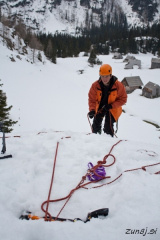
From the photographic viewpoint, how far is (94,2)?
600ft

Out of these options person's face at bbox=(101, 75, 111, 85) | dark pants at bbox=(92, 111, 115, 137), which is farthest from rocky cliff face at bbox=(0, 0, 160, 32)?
person's face at bbox=(101, 75, 111, 85)

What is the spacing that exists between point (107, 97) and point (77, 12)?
656 feet

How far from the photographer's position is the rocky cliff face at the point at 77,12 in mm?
151500

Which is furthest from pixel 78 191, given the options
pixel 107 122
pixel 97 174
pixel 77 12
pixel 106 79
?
pixel 77 12

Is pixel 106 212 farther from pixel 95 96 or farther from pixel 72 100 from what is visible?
pixel 72 100

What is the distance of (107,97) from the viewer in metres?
4.89

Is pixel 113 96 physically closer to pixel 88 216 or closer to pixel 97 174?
pixel 97 174

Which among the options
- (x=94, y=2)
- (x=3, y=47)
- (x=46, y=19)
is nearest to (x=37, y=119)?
(x=3, y=47)

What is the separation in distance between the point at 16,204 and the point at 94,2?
224 m

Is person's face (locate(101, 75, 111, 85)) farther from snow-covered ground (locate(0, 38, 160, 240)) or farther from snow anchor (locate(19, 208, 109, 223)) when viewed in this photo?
snow anchor (locate(19, 208, 109, 223))

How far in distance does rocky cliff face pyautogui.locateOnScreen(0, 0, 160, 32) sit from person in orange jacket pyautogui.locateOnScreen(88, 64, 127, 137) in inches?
6304

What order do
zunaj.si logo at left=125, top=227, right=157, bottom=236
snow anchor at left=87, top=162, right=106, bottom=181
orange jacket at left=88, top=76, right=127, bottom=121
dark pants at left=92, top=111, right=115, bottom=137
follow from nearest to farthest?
zunaj.si logo at left=125, top=227, right=157, bottom=236
snow anchor at left=87, top=162, right=106, bottom=181
orange jacket at left=88, top=76, right=127, bottom=121
dark pants at left=92, top=111, right=115, bottom=137

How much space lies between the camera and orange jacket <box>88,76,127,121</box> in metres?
4.70

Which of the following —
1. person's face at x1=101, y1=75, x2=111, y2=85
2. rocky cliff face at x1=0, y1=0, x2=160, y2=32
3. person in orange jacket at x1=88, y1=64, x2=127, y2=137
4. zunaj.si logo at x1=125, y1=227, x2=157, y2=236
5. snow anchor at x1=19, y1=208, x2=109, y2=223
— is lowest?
snow anchor at x1=19, y1=208, x2=109, y2=223
